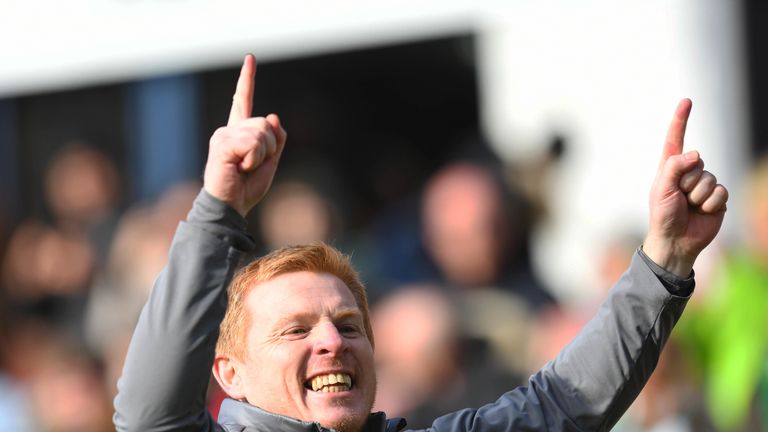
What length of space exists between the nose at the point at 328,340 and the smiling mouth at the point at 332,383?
0.19 ft

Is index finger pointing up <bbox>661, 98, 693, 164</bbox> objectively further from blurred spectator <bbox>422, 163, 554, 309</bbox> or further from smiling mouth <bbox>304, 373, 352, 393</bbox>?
blurred spectator <bbox>422, 163, 554, 309</bbox>

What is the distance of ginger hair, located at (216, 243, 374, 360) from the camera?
3.92m

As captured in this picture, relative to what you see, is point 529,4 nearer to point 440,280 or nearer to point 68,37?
point 440,280

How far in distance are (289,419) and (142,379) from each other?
19.6 inches

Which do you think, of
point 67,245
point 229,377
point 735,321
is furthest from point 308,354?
point 67,245

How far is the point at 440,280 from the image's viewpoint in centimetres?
726

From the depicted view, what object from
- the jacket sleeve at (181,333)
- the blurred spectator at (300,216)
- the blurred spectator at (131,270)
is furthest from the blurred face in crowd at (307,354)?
the blurred spectator at (131,270)

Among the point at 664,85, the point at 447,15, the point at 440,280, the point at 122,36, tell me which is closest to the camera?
the point at 440,280

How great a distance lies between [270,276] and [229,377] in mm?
272

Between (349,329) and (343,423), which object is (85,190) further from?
(343,423)

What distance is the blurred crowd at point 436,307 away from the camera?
6180 millimetres

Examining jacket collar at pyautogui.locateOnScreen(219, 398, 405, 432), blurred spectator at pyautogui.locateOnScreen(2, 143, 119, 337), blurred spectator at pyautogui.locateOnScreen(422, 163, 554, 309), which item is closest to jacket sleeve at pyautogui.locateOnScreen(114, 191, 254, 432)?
jacket collar at pyautogui.locateOnScreen(219, 398, 405, 432)

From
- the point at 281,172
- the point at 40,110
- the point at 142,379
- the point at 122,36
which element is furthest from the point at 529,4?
the point at 142,379

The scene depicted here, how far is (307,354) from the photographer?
378 cm
